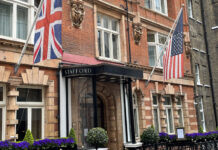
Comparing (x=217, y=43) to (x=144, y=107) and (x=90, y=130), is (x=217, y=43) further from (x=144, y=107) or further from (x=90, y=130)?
(x=90, y=130)

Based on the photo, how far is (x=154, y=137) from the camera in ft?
45.7

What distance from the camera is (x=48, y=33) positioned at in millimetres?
9297

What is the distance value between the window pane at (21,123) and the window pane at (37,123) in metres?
0.38

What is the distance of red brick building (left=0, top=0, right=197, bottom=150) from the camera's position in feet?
33.5

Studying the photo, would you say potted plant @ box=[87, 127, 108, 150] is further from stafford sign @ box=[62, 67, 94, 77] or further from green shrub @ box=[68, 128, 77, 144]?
stafford sign @ box=[62, 67, 94, 77]

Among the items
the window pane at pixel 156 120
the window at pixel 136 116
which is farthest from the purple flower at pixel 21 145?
the window pane at pixel 156 120

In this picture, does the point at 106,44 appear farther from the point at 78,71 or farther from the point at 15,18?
the point at 15,18

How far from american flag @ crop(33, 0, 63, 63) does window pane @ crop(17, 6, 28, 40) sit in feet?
5.25

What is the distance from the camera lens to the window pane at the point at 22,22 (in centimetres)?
1064

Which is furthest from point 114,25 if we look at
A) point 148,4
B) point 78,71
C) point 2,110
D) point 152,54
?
point 2,110

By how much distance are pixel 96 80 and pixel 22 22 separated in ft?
14.6

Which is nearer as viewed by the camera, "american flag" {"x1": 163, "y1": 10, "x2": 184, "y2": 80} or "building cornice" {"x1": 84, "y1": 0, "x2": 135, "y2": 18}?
"building cornice" {"x1": 84, "y1": 0, "x2": 135, "y2": 18}

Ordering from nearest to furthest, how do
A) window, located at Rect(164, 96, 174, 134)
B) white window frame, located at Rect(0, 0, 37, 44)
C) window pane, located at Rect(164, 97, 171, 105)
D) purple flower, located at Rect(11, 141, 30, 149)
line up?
purple flower, located at Rect(11, 141, 30, 149)
white window frame, located at Rect(0, 0, 37, 44)
window, located at Rect(164, 96, 174, 134)
window pane, located at Rect(164, 97, 171, 105)

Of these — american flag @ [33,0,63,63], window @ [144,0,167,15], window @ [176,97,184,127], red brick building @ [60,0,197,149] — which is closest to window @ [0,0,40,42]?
american flag @ [33,0,63,63]
